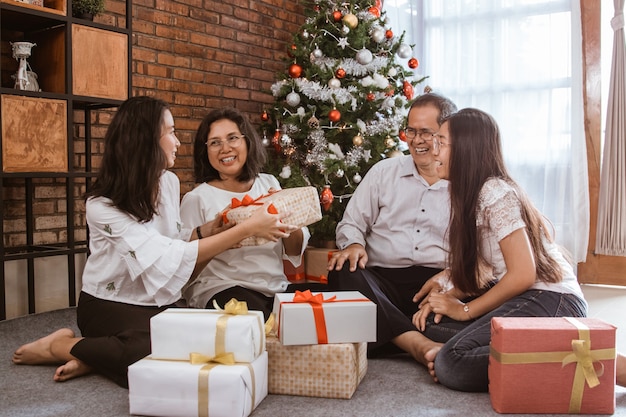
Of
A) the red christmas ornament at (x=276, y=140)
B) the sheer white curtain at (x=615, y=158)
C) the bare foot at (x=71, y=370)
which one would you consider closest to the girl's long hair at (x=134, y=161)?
the bare foot at (x=71, y=370)

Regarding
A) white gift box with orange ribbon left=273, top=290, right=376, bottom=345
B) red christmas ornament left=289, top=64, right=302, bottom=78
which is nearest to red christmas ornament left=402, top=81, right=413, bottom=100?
red christmas ornament left=289, top=64, right=302, bottom=78

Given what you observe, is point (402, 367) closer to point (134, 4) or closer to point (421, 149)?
point (421, 149)

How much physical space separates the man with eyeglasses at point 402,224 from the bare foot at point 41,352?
102cm

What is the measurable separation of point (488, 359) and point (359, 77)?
264cm

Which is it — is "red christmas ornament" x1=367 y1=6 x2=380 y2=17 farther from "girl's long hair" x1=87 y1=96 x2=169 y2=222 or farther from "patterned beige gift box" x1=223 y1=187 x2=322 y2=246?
"girl's long hair" x1=87 y1=96 x2=169 y2=222

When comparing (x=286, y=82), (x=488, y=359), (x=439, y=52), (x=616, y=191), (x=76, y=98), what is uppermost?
(x=439, y=52)

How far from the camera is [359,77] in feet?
13.7

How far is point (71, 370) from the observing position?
2.10 meters

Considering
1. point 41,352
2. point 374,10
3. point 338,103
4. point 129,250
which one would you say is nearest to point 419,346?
point 129,250

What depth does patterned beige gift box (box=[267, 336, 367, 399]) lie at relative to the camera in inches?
75.9

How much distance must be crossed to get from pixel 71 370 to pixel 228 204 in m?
0.86

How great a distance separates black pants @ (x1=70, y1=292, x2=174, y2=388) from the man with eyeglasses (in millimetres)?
790

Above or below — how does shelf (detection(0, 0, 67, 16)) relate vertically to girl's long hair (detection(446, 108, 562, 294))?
above

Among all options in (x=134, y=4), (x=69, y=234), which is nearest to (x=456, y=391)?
(x=69, y=234)
